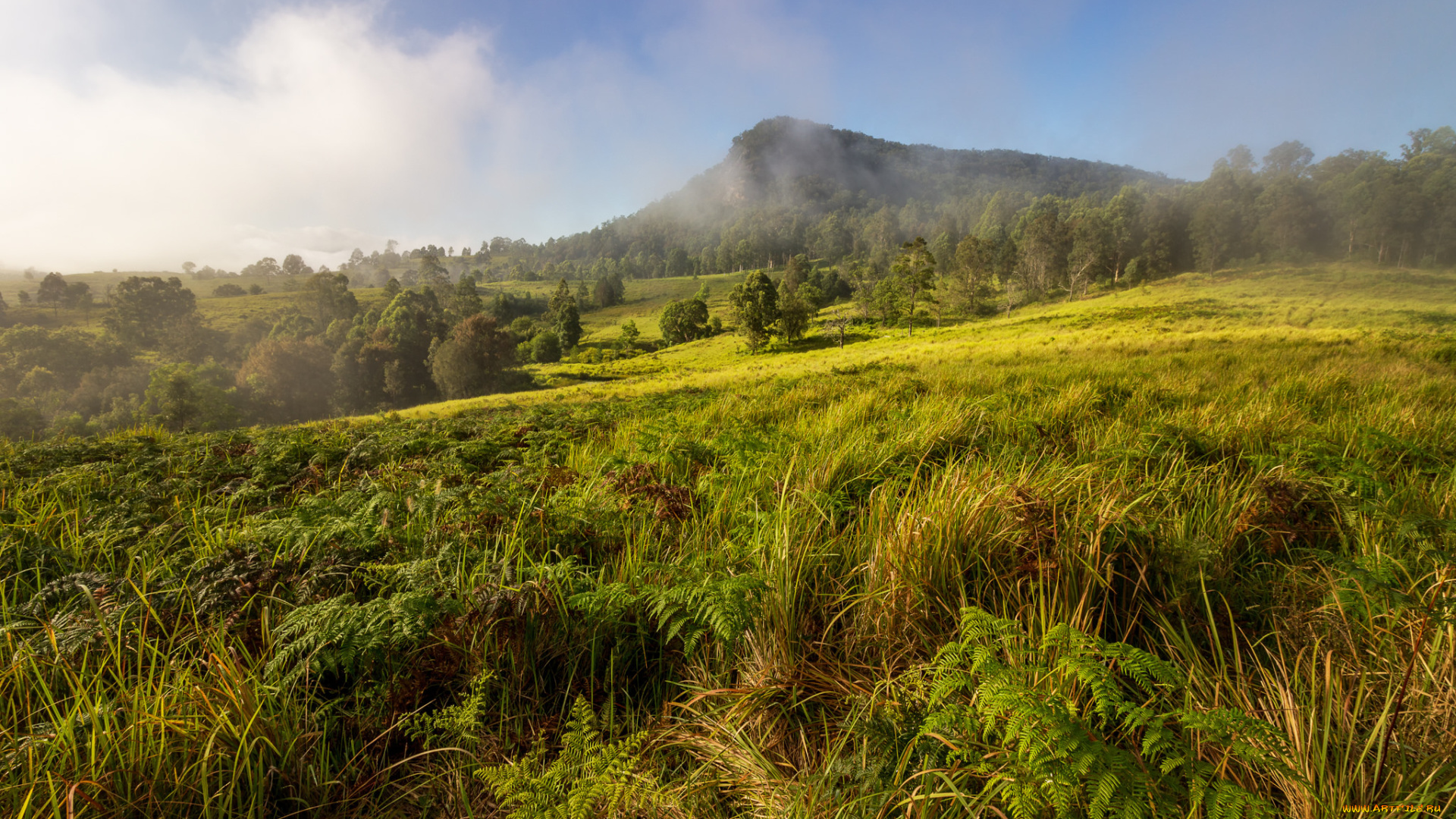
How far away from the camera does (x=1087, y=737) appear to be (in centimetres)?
102

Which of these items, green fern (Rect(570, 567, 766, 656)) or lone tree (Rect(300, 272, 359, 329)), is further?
lone tree (Rect(300, 272, 359, 329))

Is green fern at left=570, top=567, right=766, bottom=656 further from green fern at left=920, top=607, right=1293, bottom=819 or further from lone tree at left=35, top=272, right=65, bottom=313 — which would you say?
lone tree at left=35, top=272, right=65, bottom=313

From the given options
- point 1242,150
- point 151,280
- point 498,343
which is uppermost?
point 1242,150

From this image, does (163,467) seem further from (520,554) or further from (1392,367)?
(1392,367)

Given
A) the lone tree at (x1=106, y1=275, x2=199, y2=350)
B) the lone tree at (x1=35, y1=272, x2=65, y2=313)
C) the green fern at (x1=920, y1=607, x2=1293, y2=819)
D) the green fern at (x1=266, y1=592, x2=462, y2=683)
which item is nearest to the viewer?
the green fern at (x1=920, y1=607, x2=1293, y2=819)

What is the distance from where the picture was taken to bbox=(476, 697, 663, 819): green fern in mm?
1205

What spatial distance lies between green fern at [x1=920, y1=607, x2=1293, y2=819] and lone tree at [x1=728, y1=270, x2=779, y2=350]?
158 feet

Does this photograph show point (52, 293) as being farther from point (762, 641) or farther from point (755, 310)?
point (762, 641)

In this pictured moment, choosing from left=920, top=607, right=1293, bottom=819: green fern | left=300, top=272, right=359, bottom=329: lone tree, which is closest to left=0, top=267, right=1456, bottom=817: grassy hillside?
left=920, top=607, right=1293, bottom=819: green fern

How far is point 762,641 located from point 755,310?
1908 inches

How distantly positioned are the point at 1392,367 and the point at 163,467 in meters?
15.7

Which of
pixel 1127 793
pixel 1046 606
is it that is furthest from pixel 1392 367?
pixel 1127 793

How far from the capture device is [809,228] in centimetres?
15600

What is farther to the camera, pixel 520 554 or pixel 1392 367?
pixel 1392 367
